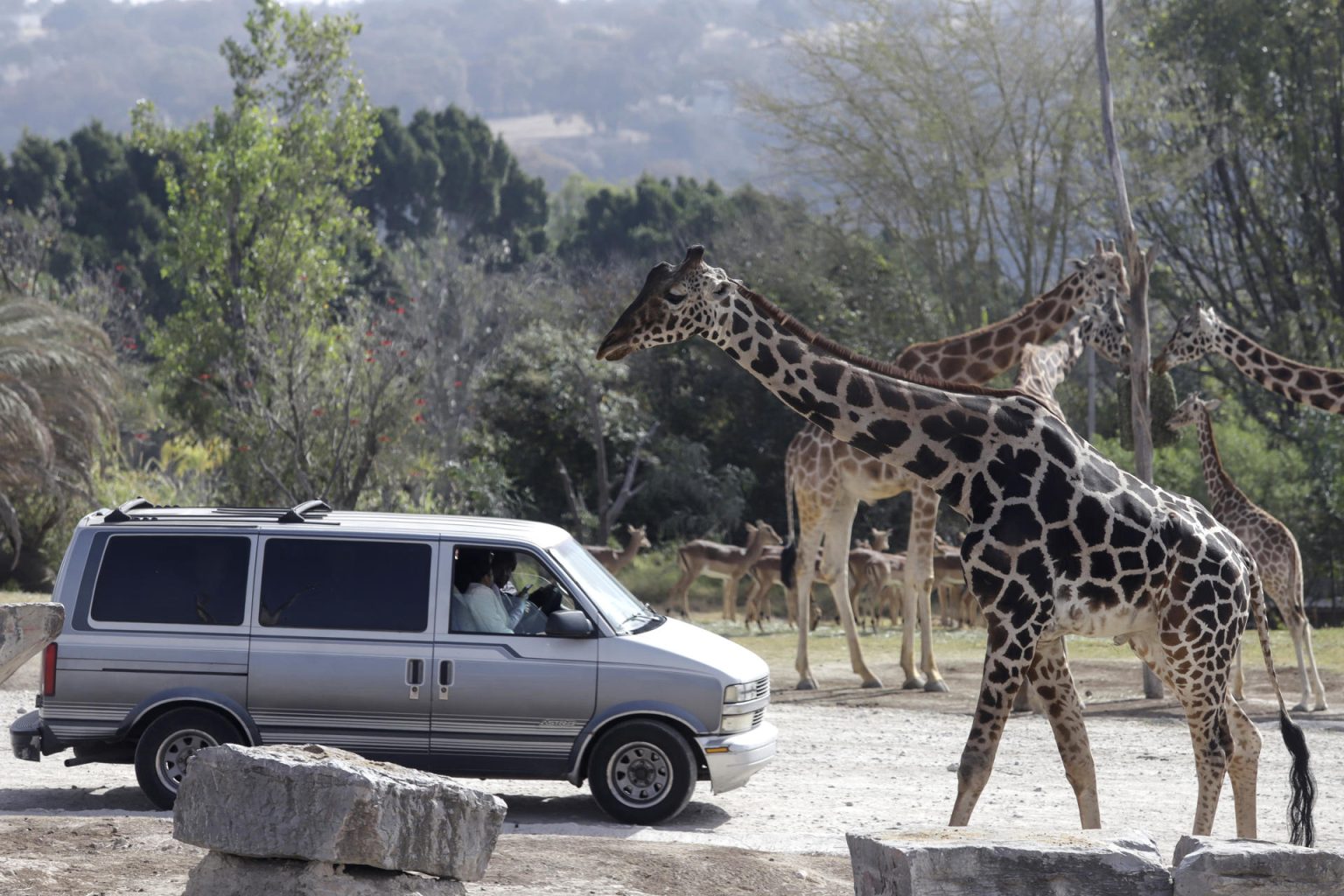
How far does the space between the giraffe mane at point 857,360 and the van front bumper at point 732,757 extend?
2582 millimetres

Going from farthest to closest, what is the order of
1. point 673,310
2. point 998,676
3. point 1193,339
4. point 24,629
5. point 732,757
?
1. point 1193,339
2. point 732,757
3. point 673,310
4. point 998,676
5. point 24,629

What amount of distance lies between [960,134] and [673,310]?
27.8 metres

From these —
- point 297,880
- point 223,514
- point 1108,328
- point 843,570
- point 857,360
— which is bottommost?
point 297,880

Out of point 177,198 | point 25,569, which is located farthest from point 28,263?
point 25,569

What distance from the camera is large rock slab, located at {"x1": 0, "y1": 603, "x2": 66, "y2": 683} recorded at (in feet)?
22.5

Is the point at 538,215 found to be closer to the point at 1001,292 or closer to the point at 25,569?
the point at 1001,292

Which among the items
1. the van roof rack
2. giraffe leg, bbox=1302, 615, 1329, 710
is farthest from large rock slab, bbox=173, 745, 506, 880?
giraffe leg, bbox=1302, 615, 1329, 710

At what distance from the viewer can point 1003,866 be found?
6.66 m

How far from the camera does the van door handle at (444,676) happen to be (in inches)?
400

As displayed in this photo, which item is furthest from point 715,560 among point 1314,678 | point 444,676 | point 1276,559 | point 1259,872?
point 1259,872

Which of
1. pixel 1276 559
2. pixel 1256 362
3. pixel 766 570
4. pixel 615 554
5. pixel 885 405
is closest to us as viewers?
pixel 885 405

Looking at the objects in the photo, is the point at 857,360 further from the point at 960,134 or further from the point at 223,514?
the point at 960,134

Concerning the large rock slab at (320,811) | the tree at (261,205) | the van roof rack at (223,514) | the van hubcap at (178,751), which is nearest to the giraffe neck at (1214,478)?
the van roof rack at (223,514)

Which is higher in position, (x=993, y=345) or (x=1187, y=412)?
(x=993, y=345)
